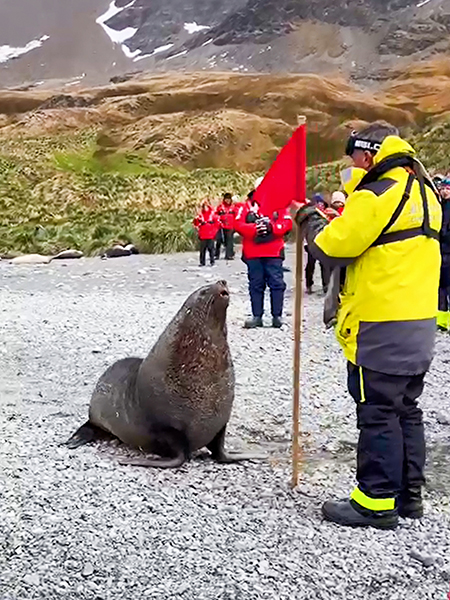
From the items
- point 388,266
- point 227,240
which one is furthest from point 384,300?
point 227,240

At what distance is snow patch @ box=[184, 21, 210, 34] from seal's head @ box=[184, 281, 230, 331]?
41152 mm

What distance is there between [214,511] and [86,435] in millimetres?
1491

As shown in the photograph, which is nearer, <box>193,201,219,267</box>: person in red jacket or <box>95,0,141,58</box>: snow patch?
<box>193,201,219,267</box>: person in red jacket

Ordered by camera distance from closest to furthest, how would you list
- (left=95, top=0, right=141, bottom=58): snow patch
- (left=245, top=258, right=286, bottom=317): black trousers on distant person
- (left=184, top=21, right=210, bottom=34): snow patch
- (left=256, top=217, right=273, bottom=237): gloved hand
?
(left=256, top=217, right=273, bottom=237): gloved hand, (left=245, top=258, right=286, bottom=317): black trousers on distant person, (left=184, top=21, right=210, bottom=34): snow patch, (left=95, top=0, right=141, bottom=58): snow patch

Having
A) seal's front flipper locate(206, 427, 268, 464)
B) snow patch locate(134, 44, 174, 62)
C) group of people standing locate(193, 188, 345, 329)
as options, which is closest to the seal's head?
seal's front flipper locate(206, 427, 268, 464)

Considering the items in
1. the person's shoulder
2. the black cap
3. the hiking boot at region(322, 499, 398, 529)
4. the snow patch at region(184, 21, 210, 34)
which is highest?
the snow patch at region(184, 21, 210, 34)

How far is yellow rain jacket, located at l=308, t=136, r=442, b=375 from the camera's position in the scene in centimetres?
396

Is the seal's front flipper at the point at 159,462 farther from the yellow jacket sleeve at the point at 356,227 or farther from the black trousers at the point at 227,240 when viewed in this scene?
the black trousers at the point at 227,240

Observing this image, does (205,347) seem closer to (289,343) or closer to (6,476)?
(6,476)

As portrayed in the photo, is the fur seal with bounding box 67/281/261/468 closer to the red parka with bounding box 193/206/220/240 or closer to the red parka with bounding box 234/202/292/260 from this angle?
the red parka with bounding box 234/202/292/260

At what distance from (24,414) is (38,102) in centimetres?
3703

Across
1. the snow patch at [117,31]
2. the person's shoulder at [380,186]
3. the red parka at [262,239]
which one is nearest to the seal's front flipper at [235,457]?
the person's shoulder at [380,186]

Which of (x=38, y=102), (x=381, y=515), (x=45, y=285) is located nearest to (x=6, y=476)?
(x=381, y=515)

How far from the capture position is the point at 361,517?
427 cm
